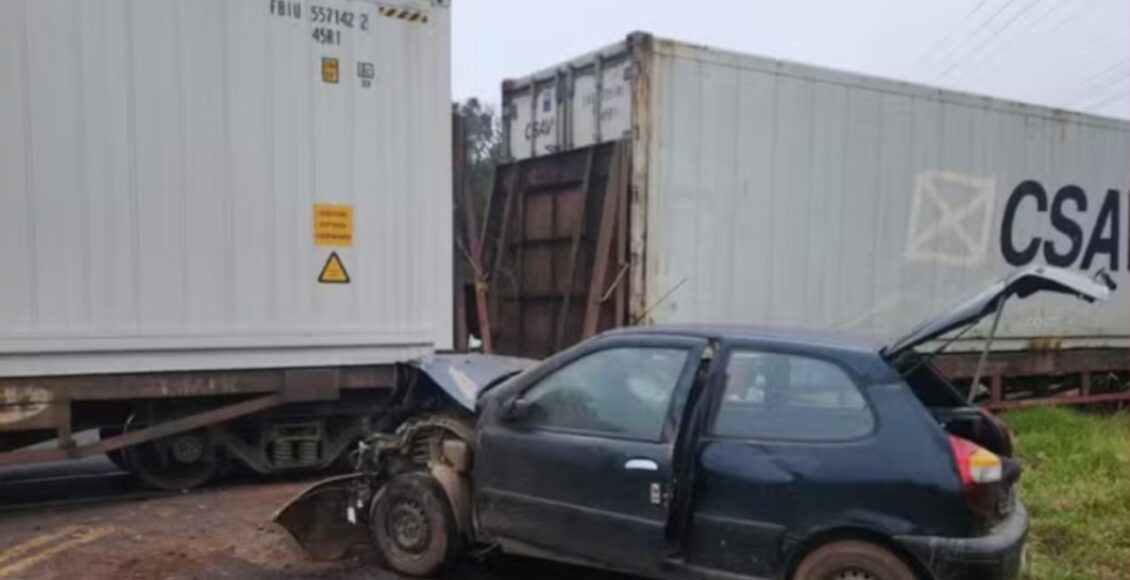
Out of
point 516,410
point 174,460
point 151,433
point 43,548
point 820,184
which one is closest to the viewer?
point 516,410

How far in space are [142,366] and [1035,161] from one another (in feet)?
28.9

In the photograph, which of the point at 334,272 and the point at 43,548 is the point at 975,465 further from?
the point at 43,548

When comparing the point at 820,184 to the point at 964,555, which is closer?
the point at 964,555

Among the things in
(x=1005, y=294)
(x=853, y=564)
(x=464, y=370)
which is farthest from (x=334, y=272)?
(x=1005, y=294)

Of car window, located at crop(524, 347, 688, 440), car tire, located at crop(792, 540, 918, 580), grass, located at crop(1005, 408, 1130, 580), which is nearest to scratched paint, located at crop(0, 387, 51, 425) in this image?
car window, located at crop(524, 347, 688, 440)

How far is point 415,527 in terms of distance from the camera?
487 centimetres

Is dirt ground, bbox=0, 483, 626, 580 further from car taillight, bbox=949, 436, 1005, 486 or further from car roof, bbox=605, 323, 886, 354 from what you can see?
car taillight, bbox=949, 436, 1005, 486

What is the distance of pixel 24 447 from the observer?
21.2ft

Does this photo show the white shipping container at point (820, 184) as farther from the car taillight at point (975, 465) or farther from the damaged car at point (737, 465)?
the car taillight at point (975, 465)

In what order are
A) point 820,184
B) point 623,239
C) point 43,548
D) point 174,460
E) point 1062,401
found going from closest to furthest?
point 43,548
point 174,460
point 623,239
point 820,184
point 1062,401

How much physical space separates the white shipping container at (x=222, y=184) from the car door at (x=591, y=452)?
2.56 metres

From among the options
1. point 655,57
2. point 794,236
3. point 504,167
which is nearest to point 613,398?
point 655,57

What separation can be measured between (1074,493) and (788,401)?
372cm

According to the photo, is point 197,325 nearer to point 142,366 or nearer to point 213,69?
point 142,366
